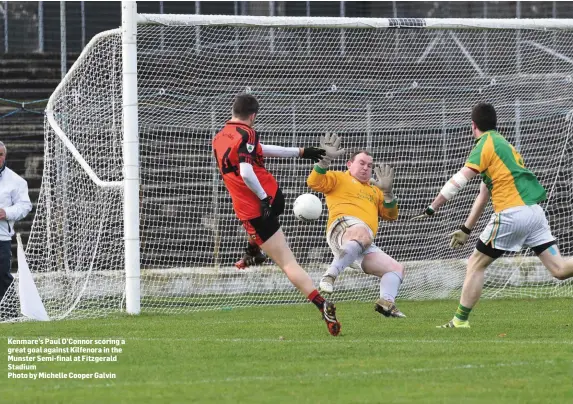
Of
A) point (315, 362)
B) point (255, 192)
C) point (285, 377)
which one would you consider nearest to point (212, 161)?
point (255, 192)

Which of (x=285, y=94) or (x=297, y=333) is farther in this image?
(x=285, y=94)

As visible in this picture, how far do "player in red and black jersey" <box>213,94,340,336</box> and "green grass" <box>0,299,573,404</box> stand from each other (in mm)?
556

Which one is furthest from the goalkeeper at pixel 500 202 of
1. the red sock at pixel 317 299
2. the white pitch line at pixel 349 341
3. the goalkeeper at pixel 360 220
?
the goalkeeper at pixel 360 220

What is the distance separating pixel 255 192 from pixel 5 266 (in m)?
4.36

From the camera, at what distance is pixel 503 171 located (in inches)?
415

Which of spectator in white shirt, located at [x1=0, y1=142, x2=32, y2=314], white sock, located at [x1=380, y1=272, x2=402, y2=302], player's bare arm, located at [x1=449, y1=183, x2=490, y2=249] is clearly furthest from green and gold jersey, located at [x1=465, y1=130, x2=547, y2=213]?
spectator in white shirt, located at [x1=0, y1=142, x2=32, y2=314]

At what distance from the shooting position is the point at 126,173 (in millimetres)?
13180

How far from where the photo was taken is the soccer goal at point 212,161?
13.8m

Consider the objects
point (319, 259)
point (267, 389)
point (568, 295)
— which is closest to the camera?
point (267, 389)

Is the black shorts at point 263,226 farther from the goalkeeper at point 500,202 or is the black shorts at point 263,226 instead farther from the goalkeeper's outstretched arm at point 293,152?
the goalkeeper at point 500,202

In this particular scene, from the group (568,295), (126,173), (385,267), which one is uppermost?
(126,173)

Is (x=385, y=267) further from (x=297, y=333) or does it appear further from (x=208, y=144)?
(x=208, y=144)

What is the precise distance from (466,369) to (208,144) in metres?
10.4

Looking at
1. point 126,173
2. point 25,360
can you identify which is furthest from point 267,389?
point 126,173
